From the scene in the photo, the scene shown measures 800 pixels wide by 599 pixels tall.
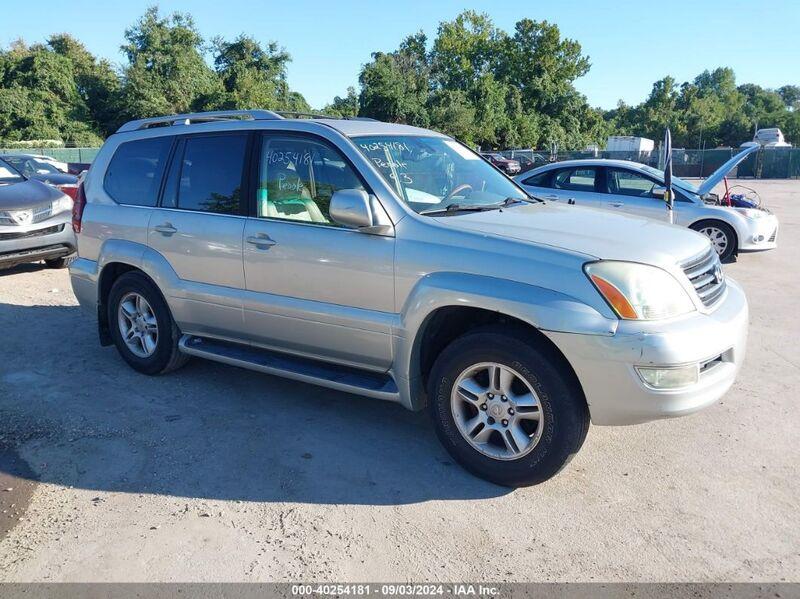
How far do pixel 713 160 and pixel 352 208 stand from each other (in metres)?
44.4

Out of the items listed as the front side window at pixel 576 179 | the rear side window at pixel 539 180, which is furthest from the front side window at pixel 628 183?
the rear side window at pixel 539 180

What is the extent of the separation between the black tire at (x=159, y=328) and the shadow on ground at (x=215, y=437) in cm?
12

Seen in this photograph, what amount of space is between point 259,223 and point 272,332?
0.72 metres

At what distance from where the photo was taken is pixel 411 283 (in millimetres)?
3617

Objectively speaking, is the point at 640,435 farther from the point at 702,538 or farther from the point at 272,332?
the point at 272,332

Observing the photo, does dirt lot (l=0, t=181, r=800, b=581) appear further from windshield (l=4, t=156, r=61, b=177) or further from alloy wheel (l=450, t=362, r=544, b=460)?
windshield (l=4, t=156, r=61, b=177)

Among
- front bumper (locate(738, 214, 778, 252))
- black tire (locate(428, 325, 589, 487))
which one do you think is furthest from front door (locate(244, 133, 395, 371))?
front bumper (locate(738, 214, 778, 252))

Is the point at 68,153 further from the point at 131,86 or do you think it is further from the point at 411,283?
the point at 411,283

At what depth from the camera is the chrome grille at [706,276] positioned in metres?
3.44

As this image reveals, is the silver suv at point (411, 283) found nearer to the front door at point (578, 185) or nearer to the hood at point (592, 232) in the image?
the hood at point (592, 232)

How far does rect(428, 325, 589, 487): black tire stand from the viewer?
3.23 metres

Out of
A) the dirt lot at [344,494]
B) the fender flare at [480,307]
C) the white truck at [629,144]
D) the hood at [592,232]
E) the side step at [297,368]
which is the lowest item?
the dirt lot at [344,494]

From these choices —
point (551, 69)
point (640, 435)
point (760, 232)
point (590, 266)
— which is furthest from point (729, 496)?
point (551, 69)

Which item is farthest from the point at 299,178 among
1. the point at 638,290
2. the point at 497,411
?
the point at 638,290
